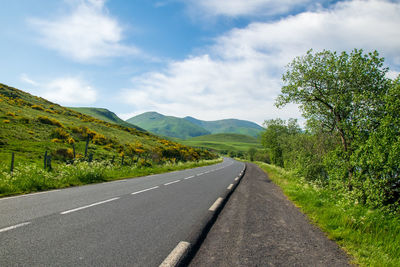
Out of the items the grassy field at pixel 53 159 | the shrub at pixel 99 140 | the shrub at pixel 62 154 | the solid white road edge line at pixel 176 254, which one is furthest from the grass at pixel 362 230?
the shrub at pixel 99 140

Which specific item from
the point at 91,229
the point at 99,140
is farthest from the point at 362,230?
the point at 99,140

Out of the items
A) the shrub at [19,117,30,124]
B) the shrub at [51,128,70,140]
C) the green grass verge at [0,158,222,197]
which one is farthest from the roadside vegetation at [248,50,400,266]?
the shrub at [19,117,30,124]

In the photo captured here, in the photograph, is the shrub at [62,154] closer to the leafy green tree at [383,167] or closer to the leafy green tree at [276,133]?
the leafy green tree at [383,167]

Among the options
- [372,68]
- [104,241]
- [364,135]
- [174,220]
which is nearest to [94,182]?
[174,220]

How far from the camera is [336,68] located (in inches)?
419

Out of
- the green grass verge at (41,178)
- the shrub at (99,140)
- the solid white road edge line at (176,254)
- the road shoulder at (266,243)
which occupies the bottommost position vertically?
the green grass verge at (41,178)

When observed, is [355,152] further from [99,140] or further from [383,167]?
[99,140]

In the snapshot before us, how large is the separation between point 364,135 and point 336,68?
4056 mm

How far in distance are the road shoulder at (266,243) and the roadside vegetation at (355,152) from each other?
44 centimetres

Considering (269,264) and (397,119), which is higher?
(397,119)

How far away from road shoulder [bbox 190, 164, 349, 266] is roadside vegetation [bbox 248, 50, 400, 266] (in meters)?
0.44

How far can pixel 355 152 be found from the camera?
6.82m

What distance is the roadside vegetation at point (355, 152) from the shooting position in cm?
486

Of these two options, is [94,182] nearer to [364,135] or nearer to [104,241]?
[104,241]
